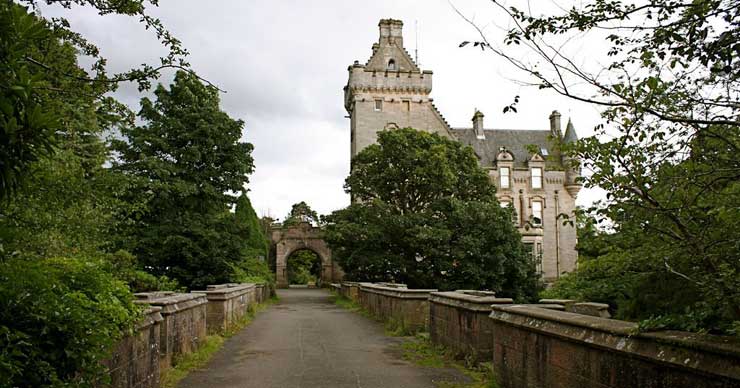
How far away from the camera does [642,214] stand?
536 centimetres

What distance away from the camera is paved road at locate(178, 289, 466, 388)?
8.53 metres

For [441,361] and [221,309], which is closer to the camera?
[441,361]

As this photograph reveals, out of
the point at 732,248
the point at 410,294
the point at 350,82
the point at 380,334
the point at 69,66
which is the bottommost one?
the point at 380,334

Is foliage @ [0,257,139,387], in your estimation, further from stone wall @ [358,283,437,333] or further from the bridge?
stone wall @ [358,283,437,333]

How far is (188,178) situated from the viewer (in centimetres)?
2741

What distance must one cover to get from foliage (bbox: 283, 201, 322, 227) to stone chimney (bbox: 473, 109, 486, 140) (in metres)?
14.6

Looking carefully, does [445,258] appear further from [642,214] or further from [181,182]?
[642,214]

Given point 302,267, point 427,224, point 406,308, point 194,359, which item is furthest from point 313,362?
point 302,267

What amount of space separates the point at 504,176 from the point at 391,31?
1382cm

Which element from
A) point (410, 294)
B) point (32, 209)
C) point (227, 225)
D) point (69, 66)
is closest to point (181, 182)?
point (227, 225)

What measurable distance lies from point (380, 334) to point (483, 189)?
20.6 m

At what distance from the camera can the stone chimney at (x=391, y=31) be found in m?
46.9

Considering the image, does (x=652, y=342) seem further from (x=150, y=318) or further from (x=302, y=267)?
(x=302, y=267)

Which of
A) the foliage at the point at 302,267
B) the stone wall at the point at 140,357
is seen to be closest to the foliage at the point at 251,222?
the stone wall at the point at 140,357
